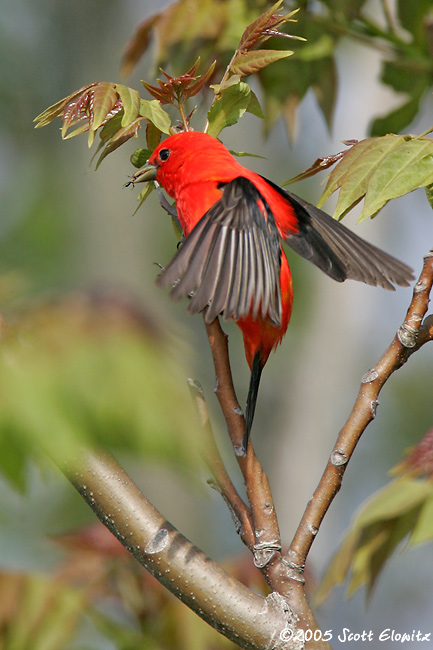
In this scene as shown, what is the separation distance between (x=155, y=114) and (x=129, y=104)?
5.1 inches

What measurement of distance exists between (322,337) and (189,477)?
3.85 meters

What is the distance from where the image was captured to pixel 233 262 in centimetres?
147

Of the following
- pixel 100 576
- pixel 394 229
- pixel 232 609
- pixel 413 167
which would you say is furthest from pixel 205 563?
pixel 394 229

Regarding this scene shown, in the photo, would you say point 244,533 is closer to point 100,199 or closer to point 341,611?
point 100,199

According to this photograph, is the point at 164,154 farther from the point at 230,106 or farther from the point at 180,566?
the point at 180,566

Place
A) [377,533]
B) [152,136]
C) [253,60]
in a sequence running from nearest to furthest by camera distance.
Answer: [253,60]
[377,533]
[152,136]

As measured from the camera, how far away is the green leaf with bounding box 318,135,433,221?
1.41m

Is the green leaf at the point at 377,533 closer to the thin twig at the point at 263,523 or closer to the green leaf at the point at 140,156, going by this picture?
the thin twig at the point at 263,523

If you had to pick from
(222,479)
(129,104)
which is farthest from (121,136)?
(222,479)

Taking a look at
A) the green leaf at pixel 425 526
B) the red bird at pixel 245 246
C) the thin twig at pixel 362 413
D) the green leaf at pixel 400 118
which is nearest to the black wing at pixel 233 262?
the red bird at pixel 245 246

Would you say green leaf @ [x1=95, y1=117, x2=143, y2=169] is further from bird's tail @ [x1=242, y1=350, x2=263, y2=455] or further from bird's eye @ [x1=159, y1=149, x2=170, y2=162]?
bird's tail @ [x1=242, y1=350, x2=263, y2=455]

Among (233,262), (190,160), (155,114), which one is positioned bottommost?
(233,262)

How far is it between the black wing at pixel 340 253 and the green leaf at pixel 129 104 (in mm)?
522

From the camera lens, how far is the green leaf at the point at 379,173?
55.4 inches
